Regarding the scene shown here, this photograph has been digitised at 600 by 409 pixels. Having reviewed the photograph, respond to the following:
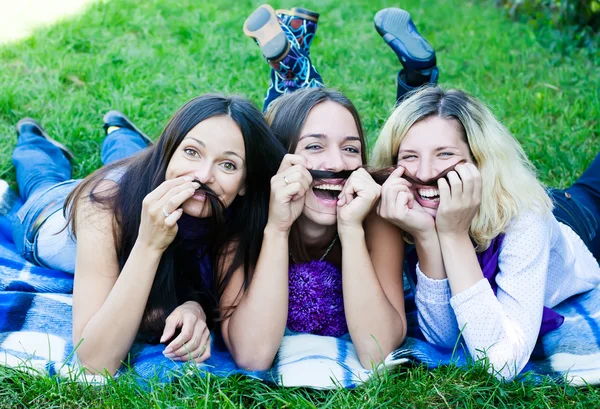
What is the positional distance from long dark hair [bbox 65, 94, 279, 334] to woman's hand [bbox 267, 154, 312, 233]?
0.18m

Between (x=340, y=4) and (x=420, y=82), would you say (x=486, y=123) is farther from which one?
(x=340, y=4)

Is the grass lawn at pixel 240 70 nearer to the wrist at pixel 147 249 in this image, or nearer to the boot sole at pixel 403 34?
the wrist at pixel 147 249

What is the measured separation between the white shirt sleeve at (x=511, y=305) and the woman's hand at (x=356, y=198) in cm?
51

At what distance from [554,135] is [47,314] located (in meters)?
3.78

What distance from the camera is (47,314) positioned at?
303 centimetres

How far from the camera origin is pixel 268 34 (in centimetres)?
410

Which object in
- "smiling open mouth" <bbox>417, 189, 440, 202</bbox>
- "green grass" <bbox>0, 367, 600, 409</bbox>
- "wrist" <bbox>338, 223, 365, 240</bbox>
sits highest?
"smiling open mouth" <bbox>417, 189, 440, 202</bbox>

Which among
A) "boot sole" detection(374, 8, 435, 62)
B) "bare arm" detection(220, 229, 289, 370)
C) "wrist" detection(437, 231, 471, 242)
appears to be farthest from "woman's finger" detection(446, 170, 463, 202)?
"boot sole" detection(374, 8, 435, 62)

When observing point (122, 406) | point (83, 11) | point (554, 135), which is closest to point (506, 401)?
point (122, 406)

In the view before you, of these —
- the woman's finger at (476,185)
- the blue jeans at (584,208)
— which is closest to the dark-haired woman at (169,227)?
the woman's finger at (476,185)

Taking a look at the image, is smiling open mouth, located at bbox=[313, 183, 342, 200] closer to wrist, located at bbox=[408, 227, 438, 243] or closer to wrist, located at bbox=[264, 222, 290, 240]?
wrist, located at bbox=[264, 222, 290, 240]

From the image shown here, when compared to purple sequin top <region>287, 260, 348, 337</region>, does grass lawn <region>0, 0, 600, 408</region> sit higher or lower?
higher

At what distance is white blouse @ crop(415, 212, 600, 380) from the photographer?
2611 mm

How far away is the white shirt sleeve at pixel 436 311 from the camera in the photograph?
2.80 m
